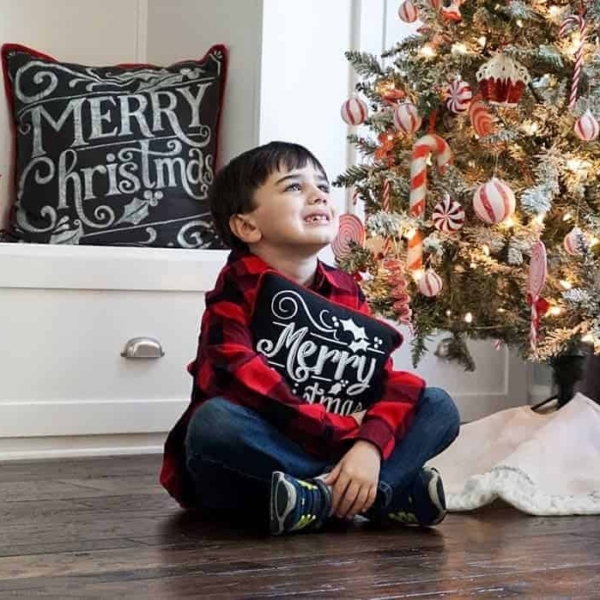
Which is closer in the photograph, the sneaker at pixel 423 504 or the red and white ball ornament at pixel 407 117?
the sneaker at pixel 423 504

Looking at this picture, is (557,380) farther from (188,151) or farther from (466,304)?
(188,151)

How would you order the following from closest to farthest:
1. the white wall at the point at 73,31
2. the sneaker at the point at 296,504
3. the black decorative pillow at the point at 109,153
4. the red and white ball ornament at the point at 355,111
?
the sneaker at the point at 296,504 < the red and white ball ornament at the point at 355,111 < the black decorative pillow at the point at 109,153 < the white wall at the point at 73,31

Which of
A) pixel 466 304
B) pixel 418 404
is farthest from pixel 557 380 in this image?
pixel 418 404

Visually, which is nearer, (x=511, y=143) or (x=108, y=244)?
(x=511, y=143)

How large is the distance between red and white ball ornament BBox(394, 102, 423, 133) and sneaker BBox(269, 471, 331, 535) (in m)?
0.90

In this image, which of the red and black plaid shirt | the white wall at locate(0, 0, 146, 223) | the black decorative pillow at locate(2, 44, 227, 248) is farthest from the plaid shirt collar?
the white wall at locate(0, 0, 146, 223)

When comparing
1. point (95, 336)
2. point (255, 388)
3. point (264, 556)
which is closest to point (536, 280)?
point (255, 388)

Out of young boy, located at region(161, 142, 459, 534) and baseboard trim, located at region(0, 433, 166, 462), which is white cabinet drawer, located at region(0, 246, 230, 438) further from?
young boy, located at region(161, 142, 459, 534)

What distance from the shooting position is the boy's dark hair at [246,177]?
1.82 m

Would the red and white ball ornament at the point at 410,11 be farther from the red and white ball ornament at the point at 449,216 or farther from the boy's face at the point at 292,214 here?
the boy's face at the point at 292,214

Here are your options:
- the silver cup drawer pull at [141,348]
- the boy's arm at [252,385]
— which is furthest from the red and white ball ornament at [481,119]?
the silver cup drawer pull at [141,348]

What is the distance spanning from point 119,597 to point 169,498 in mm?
747

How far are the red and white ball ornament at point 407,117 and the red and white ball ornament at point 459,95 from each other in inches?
2.6

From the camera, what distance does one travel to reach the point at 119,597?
1201 mm
